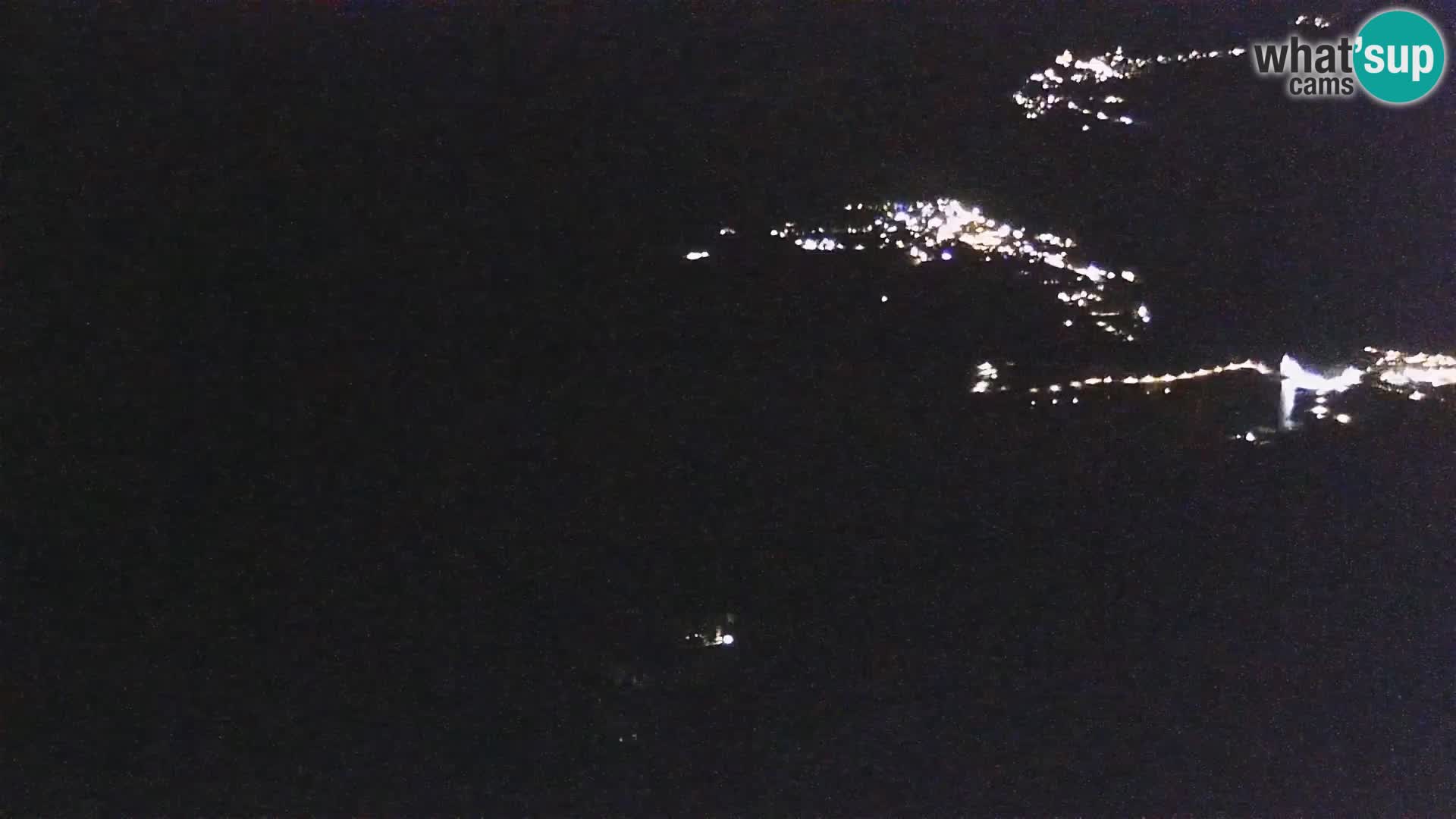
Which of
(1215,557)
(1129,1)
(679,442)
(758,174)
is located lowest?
(1215,557)

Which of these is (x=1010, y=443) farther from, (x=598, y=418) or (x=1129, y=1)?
(x=1129, y=1)

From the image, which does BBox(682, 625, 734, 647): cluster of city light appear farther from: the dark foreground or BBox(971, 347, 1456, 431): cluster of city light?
BBox(971, 347, 1456, 431): cluster of city light

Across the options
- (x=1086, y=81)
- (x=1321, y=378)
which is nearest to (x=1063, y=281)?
(x=1086, y=81)

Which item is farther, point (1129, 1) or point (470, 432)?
point (1129, 1)

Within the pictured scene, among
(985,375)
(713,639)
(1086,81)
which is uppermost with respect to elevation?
(1086,81)

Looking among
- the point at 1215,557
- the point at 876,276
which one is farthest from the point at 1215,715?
the point at 876,276

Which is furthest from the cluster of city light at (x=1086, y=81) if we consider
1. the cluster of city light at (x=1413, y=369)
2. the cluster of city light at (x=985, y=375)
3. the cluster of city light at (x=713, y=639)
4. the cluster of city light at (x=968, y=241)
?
the cluster of city light at (x=713, y=639)

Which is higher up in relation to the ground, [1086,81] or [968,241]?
[1086,81]
